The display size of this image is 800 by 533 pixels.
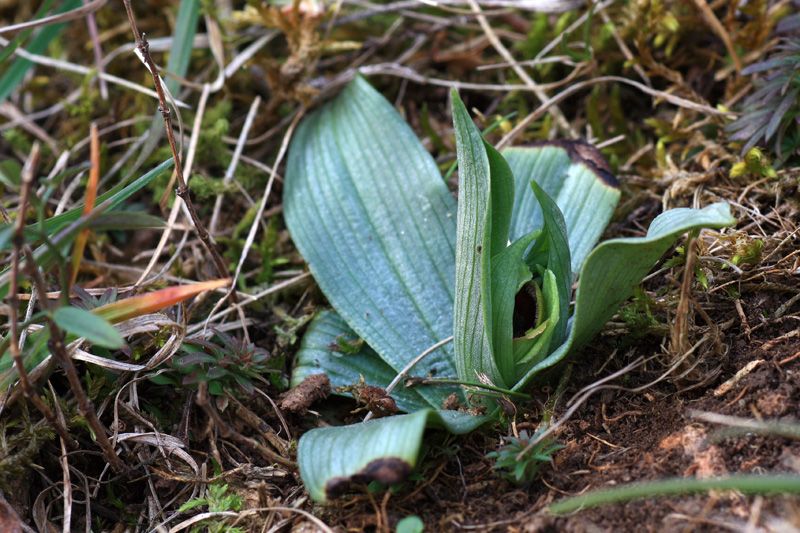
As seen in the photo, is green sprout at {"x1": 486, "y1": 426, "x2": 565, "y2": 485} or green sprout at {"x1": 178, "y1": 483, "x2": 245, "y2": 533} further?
green sprout at {"x1": 178, "y1": 483, "x2": 245, "y2": 533}

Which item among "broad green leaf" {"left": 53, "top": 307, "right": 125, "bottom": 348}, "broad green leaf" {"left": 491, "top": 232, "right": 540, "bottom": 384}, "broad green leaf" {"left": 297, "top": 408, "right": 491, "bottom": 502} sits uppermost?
"broad green leaf" {"left": 53, "top": 307, "right": 125, "bottom": 348}

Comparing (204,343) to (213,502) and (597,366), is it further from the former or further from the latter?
(597,366)

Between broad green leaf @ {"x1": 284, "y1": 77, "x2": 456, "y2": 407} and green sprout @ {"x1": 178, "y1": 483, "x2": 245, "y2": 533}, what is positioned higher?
broad green leaf @ {"x1": 284, "y1": 77, "x2": 456, "y2": 407}

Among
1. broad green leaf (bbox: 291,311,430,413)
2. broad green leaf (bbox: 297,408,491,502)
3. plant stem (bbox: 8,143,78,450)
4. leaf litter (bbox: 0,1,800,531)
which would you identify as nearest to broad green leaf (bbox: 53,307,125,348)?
plant stem (bbox: 8,143,78,450)

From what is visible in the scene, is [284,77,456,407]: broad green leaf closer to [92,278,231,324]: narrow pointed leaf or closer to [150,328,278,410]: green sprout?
[150,328,278,410]: green sprout

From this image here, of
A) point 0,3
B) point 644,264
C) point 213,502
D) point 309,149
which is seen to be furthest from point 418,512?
point 0,3

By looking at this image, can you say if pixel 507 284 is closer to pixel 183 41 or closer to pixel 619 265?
pixel 619 265
